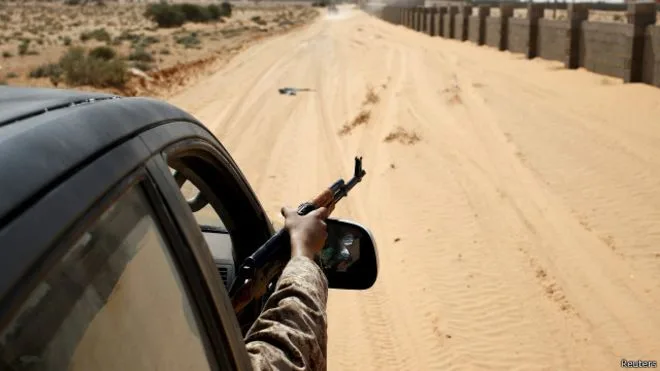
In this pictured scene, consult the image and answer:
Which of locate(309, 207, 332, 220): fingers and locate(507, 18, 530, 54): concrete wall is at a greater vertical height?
locate(309, 207, 332, 220): fingers

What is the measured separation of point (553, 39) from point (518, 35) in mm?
4278

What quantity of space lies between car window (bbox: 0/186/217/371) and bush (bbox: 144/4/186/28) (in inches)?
2673

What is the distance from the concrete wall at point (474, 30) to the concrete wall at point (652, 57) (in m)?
18.2

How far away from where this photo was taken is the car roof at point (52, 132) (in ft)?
3.59

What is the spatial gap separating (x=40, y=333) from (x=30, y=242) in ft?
0.43

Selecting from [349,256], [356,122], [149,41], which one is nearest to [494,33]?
[356,122]

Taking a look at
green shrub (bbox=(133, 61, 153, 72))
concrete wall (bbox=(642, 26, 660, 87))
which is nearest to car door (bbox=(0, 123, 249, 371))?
concrete wall (bbox=(642, 26, 660, 87))

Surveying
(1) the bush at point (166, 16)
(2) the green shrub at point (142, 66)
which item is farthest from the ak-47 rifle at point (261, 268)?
(1) the bush at point (166, 16)

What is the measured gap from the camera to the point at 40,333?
1081 millimetres

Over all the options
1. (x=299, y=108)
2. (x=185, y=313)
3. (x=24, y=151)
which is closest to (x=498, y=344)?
(x=185, y=313)

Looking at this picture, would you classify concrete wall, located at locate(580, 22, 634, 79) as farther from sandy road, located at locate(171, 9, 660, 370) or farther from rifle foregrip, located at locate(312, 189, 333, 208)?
rifle foregrip, located at locate(312, 189, 333, 208)

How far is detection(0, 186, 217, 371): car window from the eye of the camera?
1077mm

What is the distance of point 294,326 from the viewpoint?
2143 millimetres

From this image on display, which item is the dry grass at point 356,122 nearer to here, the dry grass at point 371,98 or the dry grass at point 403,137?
the dry grass at point 403,137
